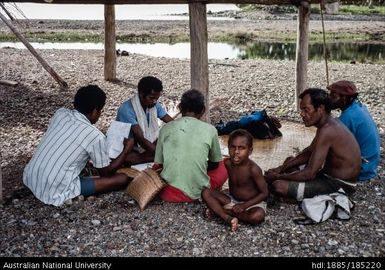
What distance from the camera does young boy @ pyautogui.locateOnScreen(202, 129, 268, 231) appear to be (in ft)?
13.4

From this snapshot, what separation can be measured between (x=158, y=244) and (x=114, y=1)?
12.2 feet

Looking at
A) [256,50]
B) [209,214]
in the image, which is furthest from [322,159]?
[256,50]

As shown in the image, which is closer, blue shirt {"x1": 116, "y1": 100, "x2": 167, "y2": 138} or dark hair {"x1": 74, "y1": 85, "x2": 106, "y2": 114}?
dark hair {"x1": 74, "y1": 85, "x2": 106, "y2": 114}

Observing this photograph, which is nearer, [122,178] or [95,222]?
[95,222]

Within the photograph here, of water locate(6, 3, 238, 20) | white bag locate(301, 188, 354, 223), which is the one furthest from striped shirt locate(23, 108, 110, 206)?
water locate(6, 3, 238, 20)

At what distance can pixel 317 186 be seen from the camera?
4.59 m

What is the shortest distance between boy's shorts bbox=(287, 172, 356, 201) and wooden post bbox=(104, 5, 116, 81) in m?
7.97

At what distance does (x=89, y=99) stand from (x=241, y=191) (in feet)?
6.02

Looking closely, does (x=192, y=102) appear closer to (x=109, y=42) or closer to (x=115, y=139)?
(x=115, y=139)

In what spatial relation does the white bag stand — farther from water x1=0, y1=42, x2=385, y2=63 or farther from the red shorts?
water x1=0, y1=42, x2=385, y2=63

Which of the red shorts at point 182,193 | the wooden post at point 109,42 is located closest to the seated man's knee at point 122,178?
the red shorts at point 182,193

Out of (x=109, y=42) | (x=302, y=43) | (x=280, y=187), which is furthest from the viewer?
(x=109, y=42)

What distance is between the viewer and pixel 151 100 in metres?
5.28

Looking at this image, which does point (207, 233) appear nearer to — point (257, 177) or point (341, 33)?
point (257, 177)
